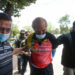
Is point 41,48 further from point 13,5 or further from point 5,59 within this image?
point 13,5

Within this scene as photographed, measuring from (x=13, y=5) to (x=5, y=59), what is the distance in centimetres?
1252

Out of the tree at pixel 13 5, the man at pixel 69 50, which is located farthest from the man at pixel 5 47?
the tree at pixel 13 5

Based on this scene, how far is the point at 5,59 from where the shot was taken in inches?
75.5

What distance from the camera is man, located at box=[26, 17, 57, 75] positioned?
91.7 inches

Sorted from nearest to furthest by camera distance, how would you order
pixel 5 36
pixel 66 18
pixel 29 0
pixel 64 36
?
pixel 5 36 < pixel 64 36 < pixel 29 0 < pixel 66 18

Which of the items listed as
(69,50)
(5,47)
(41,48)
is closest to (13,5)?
(69,50)

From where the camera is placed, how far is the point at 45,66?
237 centimetres

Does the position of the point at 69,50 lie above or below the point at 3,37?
below

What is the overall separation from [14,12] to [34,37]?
519 inches

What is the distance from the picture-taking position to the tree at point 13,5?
13375mm

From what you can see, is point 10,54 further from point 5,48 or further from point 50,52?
point 50,52

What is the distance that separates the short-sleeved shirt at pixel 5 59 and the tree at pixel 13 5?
11.6 m

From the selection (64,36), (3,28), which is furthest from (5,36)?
(64,36)

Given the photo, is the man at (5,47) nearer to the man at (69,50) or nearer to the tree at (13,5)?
the man at (69,50)
